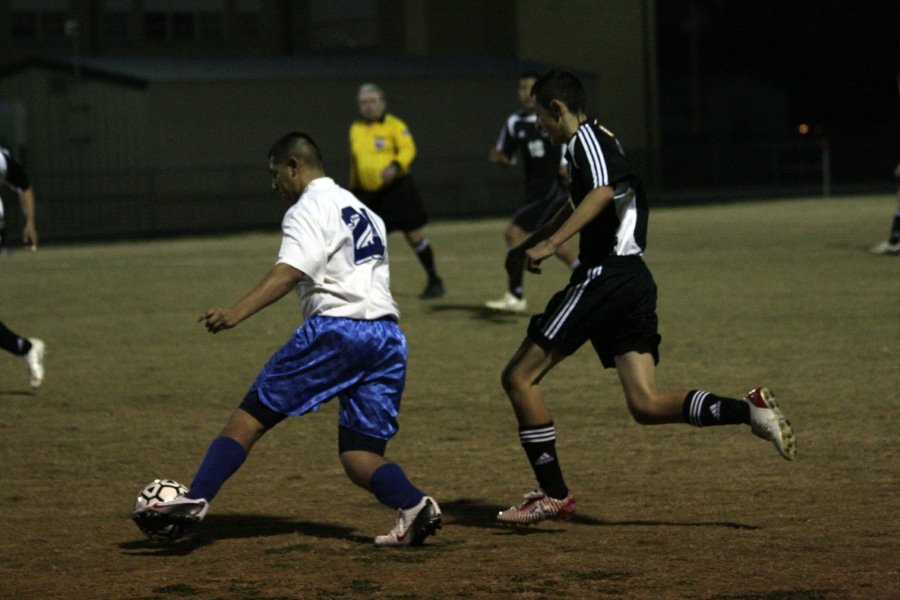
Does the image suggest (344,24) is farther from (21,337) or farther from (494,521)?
(494,521)

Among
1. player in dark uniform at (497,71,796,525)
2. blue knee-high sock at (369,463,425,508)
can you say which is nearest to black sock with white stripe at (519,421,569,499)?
player in dark uniform at (497,71,796,525)

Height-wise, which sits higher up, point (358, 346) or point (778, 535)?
point (358, 346)

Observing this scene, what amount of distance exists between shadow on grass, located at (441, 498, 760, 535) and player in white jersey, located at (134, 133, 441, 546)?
0.62 meters

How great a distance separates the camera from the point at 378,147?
1616cm

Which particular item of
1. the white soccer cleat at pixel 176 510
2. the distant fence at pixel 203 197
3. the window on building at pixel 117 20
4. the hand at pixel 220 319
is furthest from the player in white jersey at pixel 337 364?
the window on building at pixel 117 20

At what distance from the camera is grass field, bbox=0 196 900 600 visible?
5754 mm

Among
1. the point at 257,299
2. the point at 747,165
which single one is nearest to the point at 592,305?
the point at 257,299

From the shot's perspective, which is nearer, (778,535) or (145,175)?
(778,535)

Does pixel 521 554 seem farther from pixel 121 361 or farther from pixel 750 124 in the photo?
pixel 750 124

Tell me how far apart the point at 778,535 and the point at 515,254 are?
167 centimetres

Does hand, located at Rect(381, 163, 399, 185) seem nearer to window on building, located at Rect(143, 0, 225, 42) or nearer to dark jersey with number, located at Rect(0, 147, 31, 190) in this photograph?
dark jersey with number, located at Rect(0, 147, 31, 190)

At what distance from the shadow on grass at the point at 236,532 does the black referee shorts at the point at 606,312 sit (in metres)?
1.20

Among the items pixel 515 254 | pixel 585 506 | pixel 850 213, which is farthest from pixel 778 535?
pixel 850 213

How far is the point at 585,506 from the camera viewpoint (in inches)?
278
